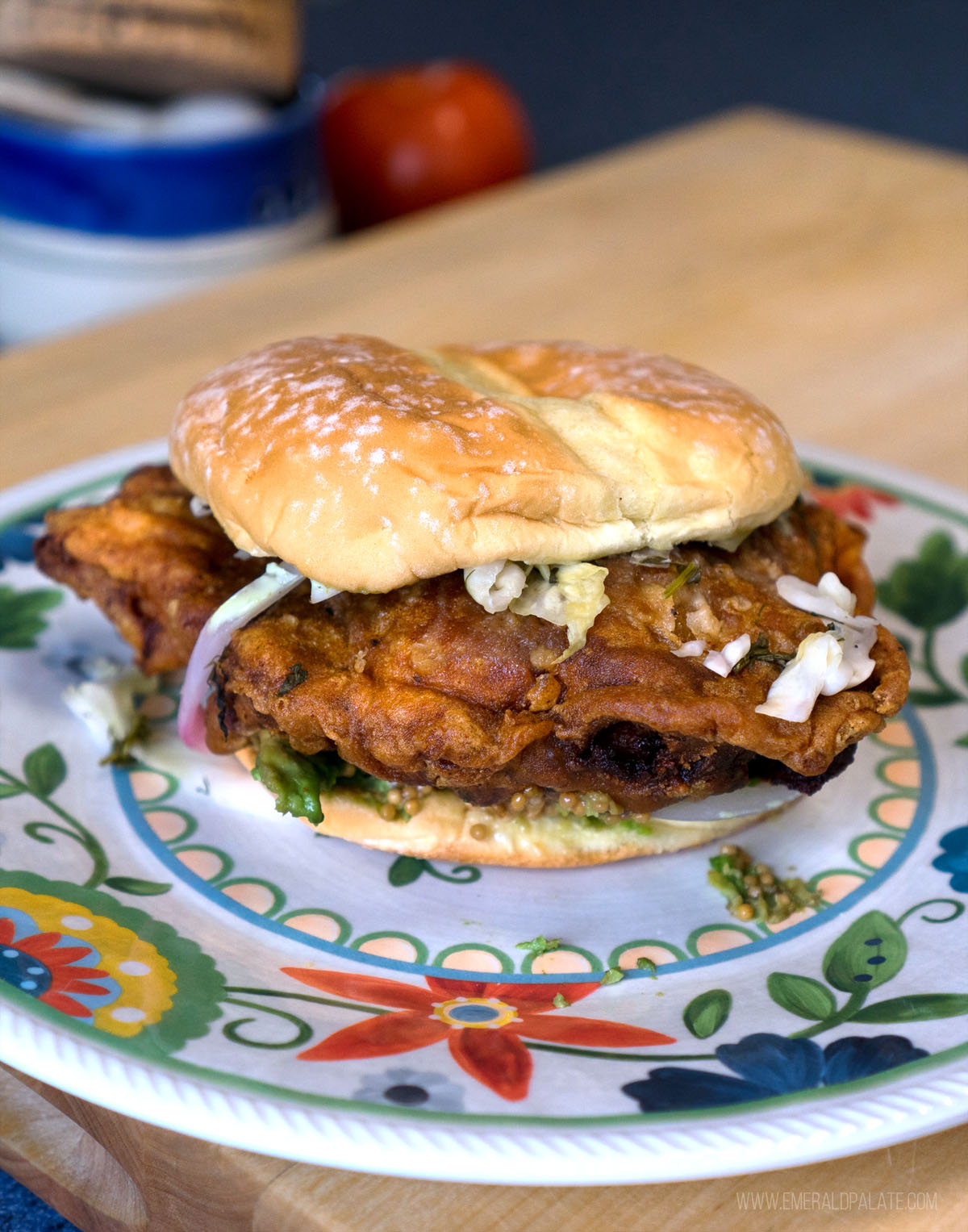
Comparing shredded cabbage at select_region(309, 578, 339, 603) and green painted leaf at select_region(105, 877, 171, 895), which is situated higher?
shredded cabbage at select_region(309, 578, 339, 603)

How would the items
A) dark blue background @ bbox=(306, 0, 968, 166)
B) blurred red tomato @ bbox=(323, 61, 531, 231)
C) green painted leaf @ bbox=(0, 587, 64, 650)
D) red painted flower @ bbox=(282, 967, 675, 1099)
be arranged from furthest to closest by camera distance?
dark blue background @ bbox=(306, 0, 968, 166) → blurred red tomato @ bbox=(323, 61, 531, 231) → green painted leaf @ bbox=(0, 587, 64, 650) → red painted flower @ bbox=(282, 967, 675, 1099)

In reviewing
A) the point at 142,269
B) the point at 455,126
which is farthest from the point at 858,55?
the point at 142,269

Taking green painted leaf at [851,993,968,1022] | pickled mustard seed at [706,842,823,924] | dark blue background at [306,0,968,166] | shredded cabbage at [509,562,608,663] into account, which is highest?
shredded cabbage at [509,562,608,663]

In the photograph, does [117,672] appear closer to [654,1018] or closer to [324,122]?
[654,1018]

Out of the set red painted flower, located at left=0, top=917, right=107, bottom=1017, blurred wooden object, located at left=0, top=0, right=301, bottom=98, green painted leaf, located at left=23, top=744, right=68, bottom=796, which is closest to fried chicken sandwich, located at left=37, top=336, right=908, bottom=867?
green painted leaf, located at left=23, top=744, right=68, bottom=796

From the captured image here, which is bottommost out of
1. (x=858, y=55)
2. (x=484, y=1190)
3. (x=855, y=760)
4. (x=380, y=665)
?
(x=858, y=55)

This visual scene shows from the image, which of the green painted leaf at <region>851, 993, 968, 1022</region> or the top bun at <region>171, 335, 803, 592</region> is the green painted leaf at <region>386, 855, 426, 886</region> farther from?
the green painted leaf at <region>851, 993, 968, 1022</region>

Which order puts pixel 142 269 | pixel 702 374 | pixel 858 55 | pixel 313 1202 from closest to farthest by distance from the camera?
pixel 313 1202 → pixel 702 374 → pixel 142 269 → pixel 858 55
